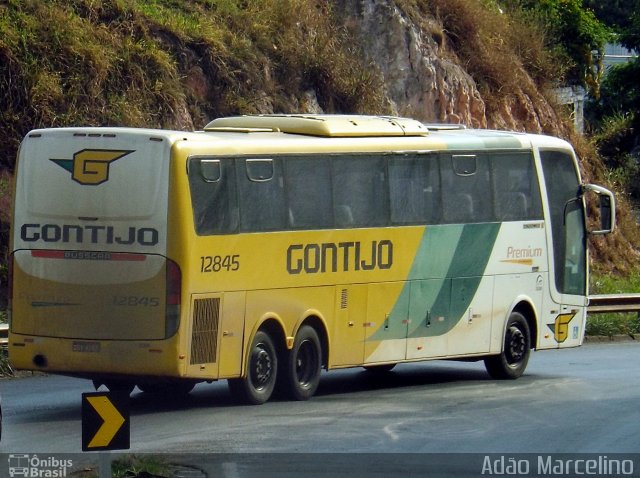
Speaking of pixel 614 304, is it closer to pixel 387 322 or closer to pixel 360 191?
pixel 387 322

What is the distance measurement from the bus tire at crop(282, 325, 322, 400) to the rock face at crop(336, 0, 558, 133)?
1665 centimetres

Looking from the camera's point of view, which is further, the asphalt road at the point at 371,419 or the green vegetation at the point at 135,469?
the asphalt road at the point at 371,419

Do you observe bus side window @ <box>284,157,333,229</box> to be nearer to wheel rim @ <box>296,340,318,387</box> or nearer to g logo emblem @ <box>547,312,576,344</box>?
wheel rim @ <box>296,340,318,387</box>

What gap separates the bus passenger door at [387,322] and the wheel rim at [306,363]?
0.96 metres

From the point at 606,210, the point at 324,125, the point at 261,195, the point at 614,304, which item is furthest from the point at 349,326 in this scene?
the point at 614,304

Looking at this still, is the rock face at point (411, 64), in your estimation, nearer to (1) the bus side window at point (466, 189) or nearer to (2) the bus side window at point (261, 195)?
(1) the bus side window at point (466, 189)

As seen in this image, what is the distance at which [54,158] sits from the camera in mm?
15477

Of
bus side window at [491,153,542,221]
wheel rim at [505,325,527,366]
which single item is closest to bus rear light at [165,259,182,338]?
bus side window at [491,153,542,221]

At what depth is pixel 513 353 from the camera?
66.4ft

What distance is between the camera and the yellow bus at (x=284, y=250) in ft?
49.6

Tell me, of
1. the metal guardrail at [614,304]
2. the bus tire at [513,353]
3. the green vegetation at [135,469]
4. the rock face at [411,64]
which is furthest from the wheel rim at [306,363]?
the rock face at [411,64]

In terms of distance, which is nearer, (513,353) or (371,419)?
(371,419)

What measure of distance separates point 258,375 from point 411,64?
62.0 ft

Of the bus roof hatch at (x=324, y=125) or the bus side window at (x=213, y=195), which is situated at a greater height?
the bus roof hatch at (x=324, y=125)
